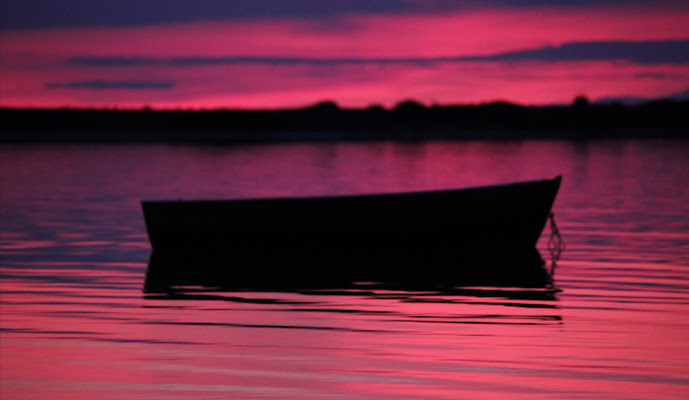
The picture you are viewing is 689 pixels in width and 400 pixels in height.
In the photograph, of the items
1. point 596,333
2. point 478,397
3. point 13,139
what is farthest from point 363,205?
point 13,139

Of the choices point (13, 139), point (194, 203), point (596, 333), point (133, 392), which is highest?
point (13, 139)

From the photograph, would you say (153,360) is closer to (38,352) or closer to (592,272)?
(38,352)

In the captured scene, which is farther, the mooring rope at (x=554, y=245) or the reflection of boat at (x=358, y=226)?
the reflection of boat at (x=358, y=226)

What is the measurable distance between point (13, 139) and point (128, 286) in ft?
481

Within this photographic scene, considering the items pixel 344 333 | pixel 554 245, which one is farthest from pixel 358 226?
pixel 344 333

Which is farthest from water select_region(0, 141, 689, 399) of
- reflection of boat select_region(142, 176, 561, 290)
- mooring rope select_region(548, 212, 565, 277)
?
reflection of boat select_region(142, 176, 561, 290)

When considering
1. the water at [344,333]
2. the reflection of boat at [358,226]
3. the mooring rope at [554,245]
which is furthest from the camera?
the reflection of boat at [358,226]

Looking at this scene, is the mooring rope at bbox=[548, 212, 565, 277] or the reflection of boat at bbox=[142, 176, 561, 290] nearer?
the mooring rope at bbox=[548, 212, 565, 277]

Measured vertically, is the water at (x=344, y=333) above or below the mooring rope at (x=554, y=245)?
below

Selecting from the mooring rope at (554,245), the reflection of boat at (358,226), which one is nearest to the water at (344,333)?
the mooring rope at (554,245)

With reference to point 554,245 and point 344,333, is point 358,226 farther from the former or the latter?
point 344,333

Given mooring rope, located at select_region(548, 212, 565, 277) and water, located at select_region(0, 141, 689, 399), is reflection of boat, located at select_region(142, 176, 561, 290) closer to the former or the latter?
mooring rope, located at select_region(548, 212, 565, 277)

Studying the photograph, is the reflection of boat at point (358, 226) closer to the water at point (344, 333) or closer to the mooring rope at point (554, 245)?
the mooring rope at point (554, 245)

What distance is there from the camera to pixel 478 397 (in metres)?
8.73
